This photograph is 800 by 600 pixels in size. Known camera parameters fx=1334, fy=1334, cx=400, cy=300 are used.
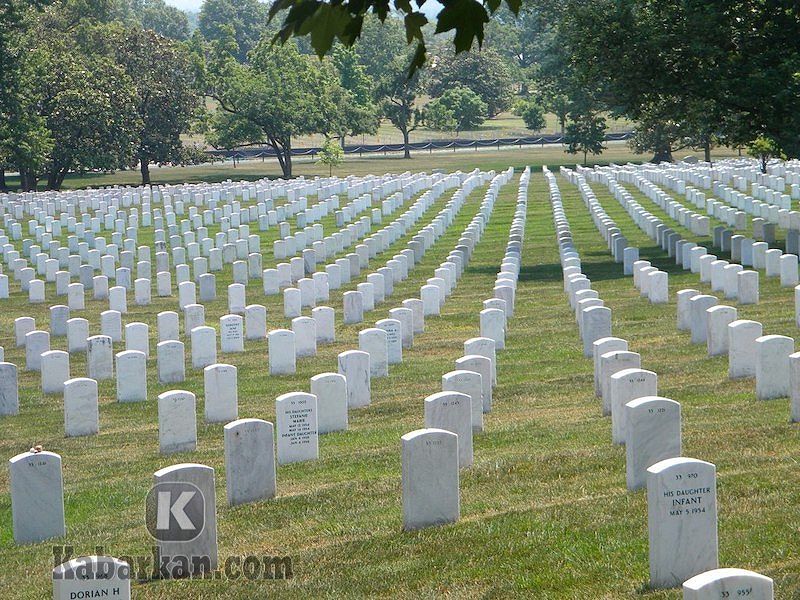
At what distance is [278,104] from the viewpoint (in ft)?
255

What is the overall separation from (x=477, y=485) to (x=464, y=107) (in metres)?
98.2

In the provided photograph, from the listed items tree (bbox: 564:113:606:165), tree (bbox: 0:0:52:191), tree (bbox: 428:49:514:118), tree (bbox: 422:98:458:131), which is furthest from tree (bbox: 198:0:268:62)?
tree (bbox: 0:0:52:191)

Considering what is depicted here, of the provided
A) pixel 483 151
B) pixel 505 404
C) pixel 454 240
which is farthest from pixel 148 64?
pixel 505 404

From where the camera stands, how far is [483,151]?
9719 centimetres

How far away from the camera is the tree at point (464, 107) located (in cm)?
10538

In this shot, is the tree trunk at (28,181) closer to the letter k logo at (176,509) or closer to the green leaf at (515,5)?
the letter k logo at (176,509)

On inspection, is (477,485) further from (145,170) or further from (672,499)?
(145,170)

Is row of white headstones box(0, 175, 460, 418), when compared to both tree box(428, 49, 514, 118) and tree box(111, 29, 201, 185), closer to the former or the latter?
tree box(111, 29, 201, 185)

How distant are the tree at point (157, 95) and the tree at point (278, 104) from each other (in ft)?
8.24

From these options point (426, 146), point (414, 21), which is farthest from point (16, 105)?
point (414, 21)

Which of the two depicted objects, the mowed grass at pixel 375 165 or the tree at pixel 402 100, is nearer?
the mowed grass at pixel 375 165

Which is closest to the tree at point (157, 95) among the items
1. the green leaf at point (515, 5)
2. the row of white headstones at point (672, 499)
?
the row of white headstones at point (672, 499)

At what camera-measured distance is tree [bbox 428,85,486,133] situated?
Answer: 10538cm

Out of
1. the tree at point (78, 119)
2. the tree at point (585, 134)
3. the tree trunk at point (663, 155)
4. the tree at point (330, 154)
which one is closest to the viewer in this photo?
the tree at point (78, 119)
